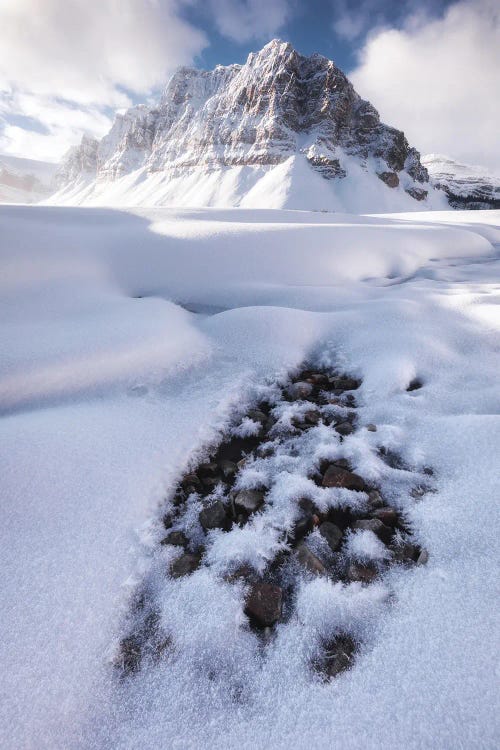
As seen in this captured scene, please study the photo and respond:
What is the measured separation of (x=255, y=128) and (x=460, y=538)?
96.6 meters

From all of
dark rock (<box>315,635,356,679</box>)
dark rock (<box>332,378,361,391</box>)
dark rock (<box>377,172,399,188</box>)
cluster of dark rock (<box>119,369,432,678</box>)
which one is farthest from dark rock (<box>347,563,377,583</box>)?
dark rock (<box>377,172,399,188</box>)

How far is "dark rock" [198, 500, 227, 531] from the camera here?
5.57ft

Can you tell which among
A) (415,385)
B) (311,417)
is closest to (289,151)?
(415,385)

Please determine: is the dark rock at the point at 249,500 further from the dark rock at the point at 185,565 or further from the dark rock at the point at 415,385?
the dark rock at the point at 415,385

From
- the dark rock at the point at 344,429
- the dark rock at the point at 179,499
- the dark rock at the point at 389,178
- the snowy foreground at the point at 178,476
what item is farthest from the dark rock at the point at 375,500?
the dark rock at the point at 389,178

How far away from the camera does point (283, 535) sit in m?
1.60

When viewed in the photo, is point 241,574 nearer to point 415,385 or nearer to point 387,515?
point 387,515

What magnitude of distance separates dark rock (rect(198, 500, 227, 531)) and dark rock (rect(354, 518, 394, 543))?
0.67m

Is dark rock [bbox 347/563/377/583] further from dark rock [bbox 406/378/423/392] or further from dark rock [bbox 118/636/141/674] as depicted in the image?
dark rock [bbox 406/378/423/392]

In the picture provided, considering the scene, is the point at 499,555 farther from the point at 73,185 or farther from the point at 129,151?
the point at 73,185

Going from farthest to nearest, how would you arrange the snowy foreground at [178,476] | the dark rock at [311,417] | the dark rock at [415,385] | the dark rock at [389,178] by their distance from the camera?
the dark rock at [389,178], the dark rock at [415,385], the dark rock at [311,417], the snowy foreground at [178,476]

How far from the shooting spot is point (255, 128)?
78062 mm

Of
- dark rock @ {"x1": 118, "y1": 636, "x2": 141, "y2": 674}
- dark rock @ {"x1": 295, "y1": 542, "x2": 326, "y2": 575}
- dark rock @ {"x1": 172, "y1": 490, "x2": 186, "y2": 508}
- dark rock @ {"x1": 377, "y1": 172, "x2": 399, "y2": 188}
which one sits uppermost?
dark rock @ {"x1": 377, "y1": 172, "x2": 399, "y2": 188}

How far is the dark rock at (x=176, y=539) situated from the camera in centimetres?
159
